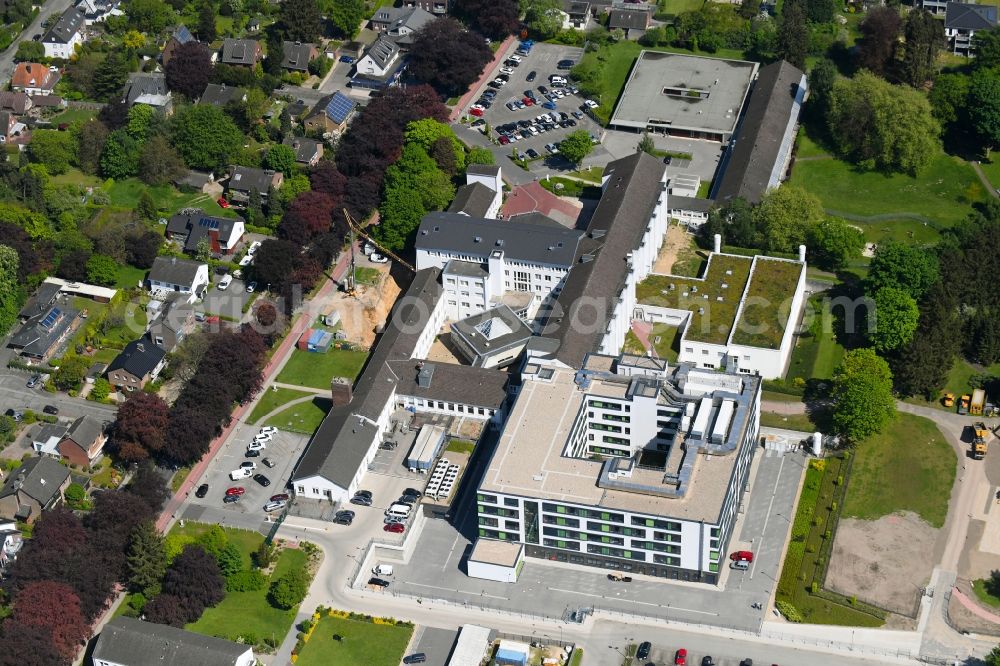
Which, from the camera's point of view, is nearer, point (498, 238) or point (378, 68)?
point (498, 238)

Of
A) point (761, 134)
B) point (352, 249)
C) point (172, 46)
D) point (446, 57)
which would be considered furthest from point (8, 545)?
point (761, 134)

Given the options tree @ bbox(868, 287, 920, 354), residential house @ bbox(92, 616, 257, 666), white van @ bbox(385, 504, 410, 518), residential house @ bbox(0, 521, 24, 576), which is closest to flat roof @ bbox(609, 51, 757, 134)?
tree @ bbox(868, 287, 920, 354)

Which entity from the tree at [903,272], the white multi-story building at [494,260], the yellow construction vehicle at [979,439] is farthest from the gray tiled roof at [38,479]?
the yellow construction vehicle at [979,439]

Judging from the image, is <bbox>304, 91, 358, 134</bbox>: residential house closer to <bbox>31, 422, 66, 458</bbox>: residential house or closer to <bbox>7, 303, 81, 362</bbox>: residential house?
<bbox>7, 303, 81, 362</bbox>: residential house

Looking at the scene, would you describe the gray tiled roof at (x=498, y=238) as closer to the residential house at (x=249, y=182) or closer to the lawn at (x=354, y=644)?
the residential house at (x=249, y=182)

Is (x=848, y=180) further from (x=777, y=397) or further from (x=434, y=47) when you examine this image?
(x=434, y=47)

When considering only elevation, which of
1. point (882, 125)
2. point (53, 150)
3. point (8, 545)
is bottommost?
point (8, 545)

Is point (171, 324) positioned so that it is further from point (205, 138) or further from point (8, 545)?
point (8, 545)
